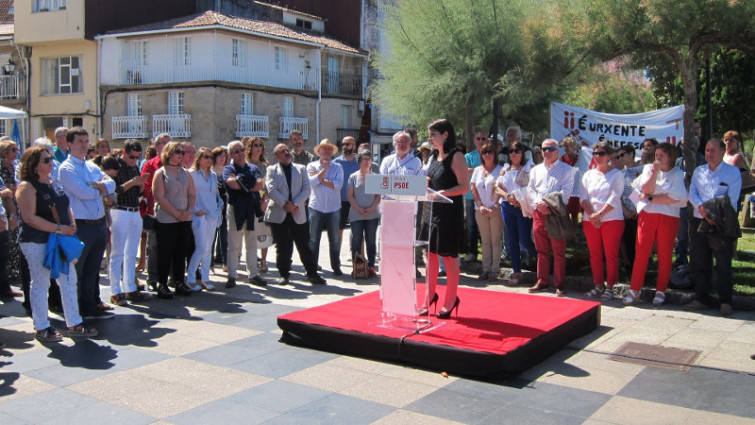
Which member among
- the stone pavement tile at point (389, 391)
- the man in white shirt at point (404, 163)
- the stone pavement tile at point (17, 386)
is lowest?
the stone pavement tile at point (17, 386)

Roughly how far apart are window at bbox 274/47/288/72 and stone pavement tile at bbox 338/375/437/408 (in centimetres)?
3131

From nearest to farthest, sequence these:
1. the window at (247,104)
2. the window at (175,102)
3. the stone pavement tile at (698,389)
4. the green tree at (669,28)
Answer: the stone pavement tile at (698,389), the green tree at (669,28), the window at (175,102), the window at (247,104)

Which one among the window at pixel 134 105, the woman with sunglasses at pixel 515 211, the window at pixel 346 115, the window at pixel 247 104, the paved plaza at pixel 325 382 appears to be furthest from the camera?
the window at pixel 346 115

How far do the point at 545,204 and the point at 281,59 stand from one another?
28.6 m

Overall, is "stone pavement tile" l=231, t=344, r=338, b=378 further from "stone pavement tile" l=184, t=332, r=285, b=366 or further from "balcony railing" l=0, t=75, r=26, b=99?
"balcony railing" l=0, t=75, r=26, b=99

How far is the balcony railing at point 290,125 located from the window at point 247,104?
1.67m

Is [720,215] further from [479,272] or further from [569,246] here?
[569,246]

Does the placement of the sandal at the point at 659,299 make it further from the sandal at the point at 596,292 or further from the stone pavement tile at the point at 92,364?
the stone pavement tile at the point at 92,364

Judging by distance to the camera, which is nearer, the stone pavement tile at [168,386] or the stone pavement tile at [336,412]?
the stone pavement tile at [336,412]

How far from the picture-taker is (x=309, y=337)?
6.71m

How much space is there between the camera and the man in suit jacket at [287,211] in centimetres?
1001

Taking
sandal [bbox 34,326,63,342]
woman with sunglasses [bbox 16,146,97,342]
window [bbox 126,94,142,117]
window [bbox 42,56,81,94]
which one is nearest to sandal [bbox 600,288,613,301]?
woman with sunglasses [bbox 16,146,97,342]

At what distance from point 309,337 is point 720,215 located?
→ 15.2ft

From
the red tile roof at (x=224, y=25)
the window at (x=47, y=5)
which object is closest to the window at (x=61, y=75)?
the window at (x=47, y=5)
